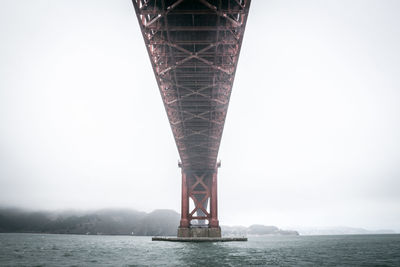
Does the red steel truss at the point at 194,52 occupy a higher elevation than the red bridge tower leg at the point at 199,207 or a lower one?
higher

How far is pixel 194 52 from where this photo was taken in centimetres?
1378

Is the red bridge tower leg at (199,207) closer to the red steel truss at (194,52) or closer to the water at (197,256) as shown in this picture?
the water at (197,256)

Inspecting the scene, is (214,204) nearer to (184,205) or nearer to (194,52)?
(184,205)

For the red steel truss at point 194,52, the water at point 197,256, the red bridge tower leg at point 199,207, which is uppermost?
the red steel truss at point 194,52

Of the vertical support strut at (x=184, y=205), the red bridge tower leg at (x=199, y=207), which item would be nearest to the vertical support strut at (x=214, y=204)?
the red bridge tower leg at (x=199, y=207)

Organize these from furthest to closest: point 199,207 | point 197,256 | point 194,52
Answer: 1. point 199,207
2. point 197,256
3. point 194,52

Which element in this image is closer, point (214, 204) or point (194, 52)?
point (194, 52)

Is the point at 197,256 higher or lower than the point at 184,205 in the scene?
lower

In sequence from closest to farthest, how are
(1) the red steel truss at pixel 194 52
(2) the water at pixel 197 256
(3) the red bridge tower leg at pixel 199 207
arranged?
1. (1) the red steel truss at pixel 194 52
2. (2) the water at pixel 197 256
3. (3) the red bridge tower leg at pixel 199 207

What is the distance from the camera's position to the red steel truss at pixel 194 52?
11.2 metres

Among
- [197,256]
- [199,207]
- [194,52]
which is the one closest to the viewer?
[194,52]

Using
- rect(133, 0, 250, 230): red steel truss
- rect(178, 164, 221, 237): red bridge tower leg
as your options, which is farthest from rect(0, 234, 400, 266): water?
rect(133, 0, 250, 230): red steel truss

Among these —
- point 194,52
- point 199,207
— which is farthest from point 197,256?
point 199,207

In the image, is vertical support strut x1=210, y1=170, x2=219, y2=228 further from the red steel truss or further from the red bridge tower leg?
the red steel truss
